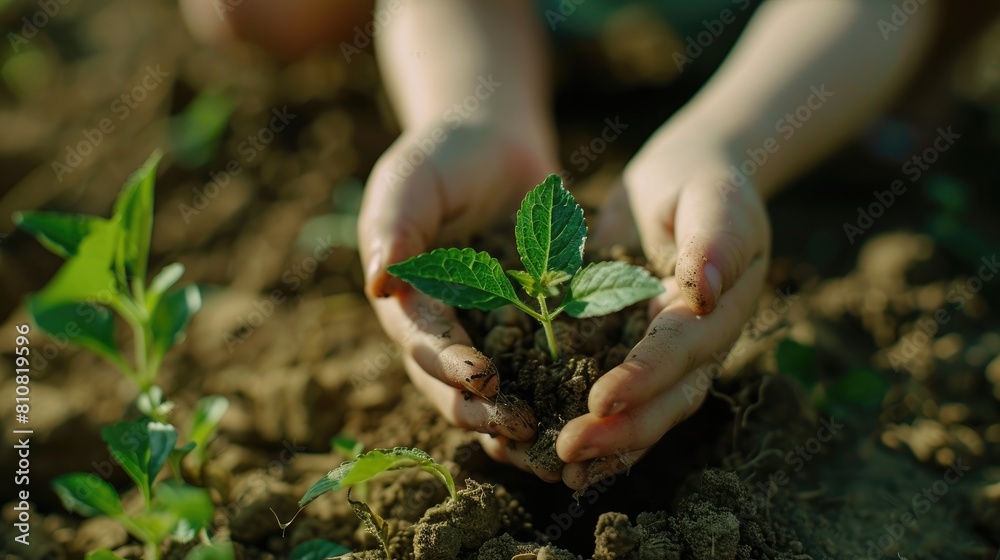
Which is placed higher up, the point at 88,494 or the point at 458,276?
the point at 458,276

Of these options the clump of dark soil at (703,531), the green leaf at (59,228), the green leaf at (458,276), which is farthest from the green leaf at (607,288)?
the green leaf at (59,228)

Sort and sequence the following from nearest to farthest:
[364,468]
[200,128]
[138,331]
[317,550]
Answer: [364,468] → [317,550] → [138,331] → [200,128]

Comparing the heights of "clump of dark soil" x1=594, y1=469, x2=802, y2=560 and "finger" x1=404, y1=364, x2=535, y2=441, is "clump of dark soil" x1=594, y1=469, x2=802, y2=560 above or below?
below

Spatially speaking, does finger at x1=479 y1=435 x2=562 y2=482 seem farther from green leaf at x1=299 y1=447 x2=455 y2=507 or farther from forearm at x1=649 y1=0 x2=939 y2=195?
forearm at x1=649 y1=0 x2=939 y2=195

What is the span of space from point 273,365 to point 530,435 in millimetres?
968

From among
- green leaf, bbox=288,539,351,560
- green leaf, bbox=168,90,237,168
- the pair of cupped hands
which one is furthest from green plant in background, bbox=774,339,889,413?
green leaf, bbox=168,90,237,168

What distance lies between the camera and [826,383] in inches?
70.2

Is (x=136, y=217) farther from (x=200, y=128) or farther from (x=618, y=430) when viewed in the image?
(x=200, y=128)

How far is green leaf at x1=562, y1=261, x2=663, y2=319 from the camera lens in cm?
116

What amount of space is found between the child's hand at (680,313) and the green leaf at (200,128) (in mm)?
1731

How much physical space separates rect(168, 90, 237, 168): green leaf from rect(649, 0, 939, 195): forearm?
1.61 metres

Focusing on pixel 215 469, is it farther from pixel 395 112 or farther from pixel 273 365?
pixel 395 112

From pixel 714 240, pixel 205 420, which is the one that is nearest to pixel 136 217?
pixel 205 420

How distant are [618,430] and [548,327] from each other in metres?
0.22
